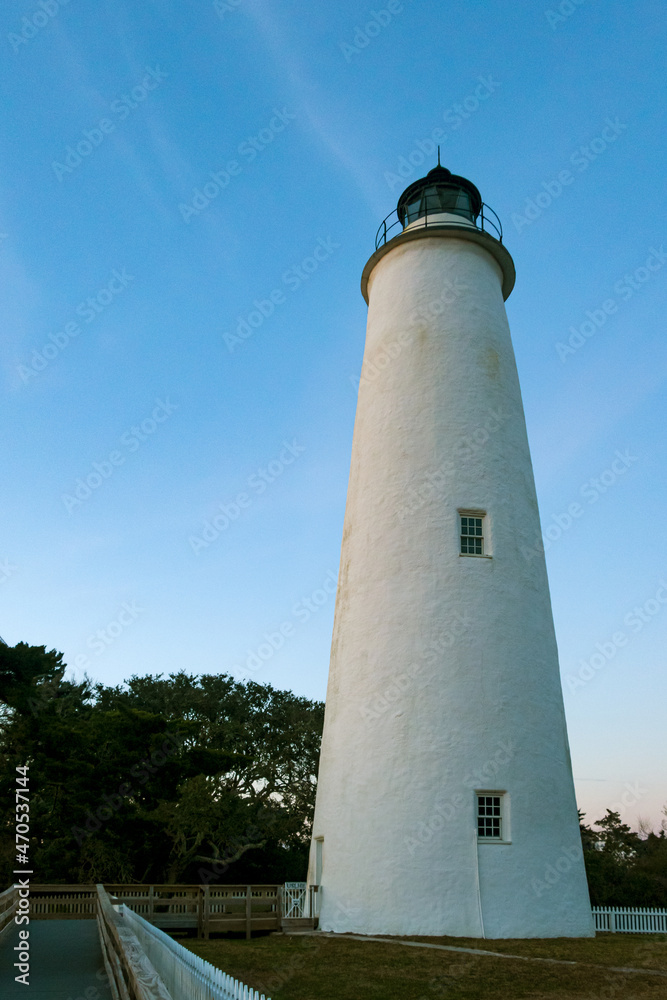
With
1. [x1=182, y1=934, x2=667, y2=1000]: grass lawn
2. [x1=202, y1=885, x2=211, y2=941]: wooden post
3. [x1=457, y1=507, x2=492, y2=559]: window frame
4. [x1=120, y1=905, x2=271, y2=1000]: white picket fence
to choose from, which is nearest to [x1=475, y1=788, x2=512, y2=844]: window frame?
[x1=182, y1=934, x2=667, y2=1000]: grass lawn

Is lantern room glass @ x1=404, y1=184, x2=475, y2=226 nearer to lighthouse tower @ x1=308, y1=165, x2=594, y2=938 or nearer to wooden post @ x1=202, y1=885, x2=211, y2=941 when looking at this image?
lighthouse tower @ x1=308, y1=165, x2=594, y2=938

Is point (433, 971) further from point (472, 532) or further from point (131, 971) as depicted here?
point (472, 532)

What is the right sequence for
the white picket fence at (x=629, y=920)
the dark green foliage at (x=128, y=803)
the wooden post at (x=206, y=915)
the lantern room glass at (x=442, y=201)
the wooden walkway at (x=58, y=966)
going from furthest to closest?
1. the dark green foliage at (x=128, y=803)
2. the lantern room glass at (x=442, y=201)
3. the white picket fence at (x=629, y=920)
4. the wooden post at (x=206, y=915)
5. the wooden walkway at (x=58, y=966)

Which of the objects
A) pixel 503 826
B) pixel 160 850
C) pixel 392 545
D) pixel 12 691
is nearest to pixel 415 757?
pixel 503 826

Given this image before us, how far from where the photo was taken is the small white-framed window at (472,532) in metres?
16.4

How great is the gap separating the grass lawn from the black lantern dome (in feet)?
52.1

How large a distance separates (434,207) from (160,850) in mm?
22227

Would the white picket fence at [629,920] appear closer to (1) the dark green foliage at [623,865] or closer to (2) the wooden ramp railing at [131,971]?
(1) the dark green foliage at [623,865]

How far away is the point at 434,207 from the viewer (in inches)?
805

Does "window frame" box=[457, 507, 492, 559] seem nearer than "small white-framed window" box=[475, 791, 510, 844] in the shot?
No

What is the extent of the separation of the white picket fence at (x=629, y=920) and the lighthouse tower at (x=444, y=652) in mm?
4385

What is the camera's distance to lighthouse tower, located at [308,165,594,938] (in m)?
14.2

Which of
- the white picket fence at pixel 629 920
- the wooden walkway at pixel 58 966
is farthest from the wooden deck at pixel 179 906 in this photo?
the white picket fence at pixel 629 920

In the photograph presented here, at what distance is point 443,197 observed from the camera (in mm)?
20531
